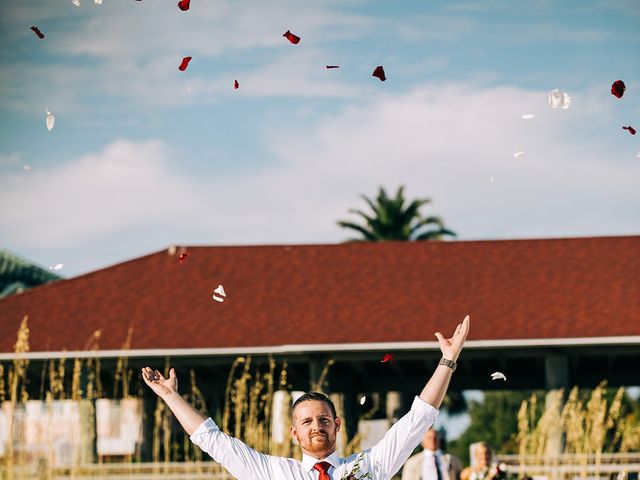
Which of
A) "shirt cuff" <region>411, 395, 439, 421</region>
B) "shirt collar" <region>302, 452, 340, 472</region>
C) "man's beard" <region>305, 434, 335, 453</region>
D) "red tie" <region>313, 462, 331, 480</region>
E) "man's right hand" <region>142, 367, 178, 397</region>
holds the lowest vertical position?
"red tie" <region>313, 462, 331, 480</region>

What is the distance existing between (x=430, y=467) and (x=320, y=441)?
7.13m

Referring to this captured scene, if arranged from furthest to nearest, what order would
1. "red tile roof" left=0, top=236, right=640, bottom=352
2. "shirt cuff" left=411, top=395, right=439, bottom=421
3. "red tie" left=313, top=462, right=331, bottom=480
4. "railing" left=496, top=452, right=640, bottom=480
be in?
"red tile roof" left=0, top=236, right=640, bottom=352, "railing" left=496, top=452, right=640, bottom=480, "shirt cuff" left=411, top=395, right=439, bottom=421, "red tie" left=313, top=462, right=331, bottom=480

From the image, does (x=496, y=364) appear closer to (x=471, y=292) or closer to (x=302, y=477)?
(x=471, y=292)

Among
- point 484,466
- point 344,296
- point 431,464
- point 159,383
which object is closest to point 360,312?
point 344,296

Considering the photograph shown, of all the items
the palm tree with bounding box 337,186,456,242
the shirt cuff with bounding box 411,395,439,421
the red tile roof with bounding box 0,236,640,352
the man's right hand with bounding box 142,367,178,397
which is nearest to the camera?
the shirt cuff with bounding box 411,395,439,421

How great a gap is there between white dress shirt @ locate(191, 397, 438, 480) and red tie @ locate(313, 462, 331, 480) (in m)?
0.01

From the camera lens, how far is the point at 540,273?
22469 millimetres

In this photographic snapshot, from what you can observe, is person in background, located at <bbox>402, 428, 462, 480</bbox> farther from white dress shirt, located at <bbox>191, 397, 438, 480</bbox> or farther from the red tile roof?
the red tile roof

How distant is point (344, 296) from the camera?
2191 cm

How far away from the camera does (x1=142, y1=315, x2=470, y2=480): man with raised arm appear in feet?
13.9

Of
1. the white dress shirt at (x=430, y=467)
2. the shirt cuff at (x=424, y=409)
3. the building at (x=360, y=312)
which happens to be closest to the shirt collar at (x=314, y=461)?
the shirt cuff at (x=424, y=409)

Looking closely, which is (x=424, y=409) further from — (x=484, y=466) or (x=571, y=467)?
(x=571, y=467)

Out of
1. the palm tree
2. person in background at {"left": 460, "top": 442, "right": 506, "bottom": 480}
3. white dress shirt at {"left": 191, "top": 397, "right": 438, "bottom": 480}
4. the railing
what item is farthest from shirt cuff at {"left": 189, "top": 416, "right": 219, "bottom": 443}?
the palm tree

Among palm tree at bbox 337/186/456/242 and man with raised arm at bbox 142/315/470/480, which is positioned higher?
palm tree at bbox 337/186/456/242
